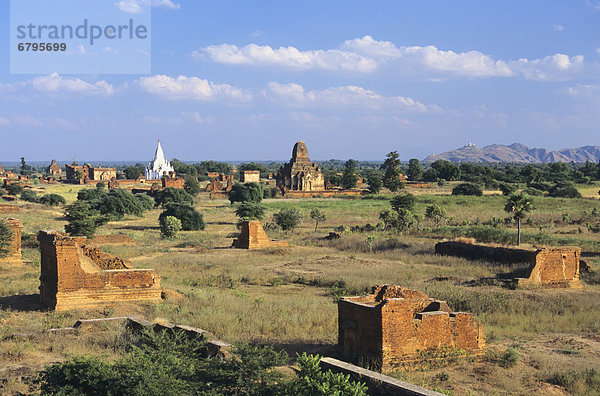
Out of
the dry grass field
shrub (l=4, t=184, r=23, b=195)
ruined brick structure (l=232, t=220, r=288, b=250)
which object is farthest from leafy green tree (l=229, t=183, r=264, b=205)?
ruined brick structure (l=232, t=220, r=288, b=250)

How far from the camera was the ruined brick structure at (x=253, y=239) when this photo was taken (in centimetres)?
2833

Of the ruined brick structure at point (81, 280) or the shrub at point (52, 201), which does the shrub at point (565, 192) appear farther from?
the ruined brick structure at point (81, 280)

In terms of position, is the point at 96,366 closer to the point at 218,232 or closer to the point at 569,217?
the point at 218,232

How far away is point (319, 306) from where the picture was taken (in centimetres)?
1466

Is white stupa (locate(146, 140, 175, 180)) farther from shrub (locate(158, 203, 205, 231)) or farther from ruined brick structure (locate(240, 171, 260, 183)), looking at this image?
shrub (locate(158, 203, 205, 231))

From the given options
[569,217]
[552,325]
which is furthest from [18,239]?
[569,217]

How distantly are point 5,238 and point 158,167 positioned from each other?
328 feet

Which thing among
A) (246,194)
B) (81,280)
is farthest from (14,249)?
(246,194)

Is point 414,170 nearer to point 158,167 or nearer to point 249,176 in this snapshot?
point 249,176

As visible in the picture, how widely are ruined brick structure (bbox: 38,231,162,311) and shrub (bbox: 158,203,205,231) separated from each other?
23.3m

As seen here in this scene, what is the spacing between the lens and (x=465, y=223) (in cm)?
3731

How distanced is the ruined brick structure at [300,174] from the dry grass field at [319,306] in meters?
47.5

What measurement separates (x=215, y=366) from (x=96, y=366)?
163cm

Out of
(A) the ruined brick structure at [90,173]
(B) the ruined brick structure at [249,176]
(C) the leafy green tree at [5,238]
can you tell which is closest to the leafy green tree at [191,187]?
(B) the ruined brick structure at [249,176]
